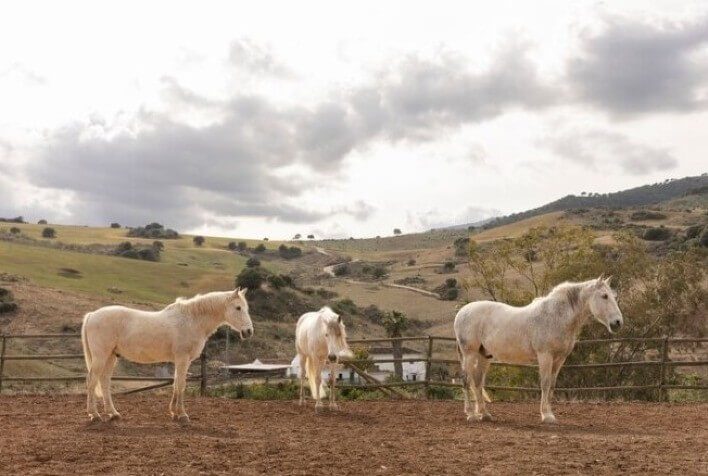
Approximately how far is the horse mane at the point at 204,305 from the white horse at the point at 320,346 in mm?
2133

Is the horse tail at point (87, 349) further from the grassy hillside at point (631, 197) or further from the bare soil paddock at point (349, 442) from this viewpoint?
the grassy hillside at point (631, 197)

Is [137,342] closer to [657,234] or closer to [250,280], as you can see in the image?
[250,280]

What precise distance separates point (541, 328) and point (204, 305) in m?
5.38

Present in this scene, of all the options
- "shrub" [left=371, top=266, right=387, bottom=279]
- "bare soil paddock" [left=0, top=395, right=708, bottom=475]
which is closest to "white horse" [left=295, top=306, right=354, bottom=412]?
"bare soil paddock" [left=0, top=395, right=708, bottom=475]

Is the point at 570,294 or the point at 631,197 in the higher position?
the point at 631,197

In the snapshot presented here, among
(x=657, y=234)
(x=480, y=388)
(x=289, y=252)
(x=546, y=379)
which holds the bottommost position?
(x=480, y=388)

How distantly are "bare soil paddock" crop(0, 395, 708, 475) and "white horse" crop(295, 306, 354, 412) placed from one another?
0.49 m

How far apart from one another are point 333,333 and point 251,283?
40.8m

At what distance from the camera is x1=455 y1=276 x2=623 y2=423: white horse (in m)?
10.8

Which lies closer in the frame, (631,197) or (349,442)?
(349,442)

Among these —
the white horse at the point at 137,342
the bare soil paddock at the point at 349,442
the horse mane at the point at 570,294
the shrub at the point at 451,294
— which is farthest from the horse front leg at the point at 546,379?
the shrub at the point at 451,294

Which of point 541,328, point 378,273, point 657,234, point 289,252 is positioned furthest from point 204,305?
point 289,252

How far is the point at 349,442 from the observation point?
28.3ft

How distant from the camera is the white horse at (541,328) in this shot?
35.4ft
